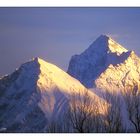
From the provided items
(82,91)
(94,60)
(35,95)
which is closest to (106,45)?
(94,60)

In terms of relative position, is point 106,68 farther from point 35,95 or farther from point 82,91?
point 35,95

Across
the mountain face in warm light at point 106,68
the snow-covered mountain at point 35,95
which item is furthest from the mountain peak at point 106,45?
the snow-covered mountain at point 35,95

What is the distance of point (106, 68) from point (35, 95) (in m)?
0.98

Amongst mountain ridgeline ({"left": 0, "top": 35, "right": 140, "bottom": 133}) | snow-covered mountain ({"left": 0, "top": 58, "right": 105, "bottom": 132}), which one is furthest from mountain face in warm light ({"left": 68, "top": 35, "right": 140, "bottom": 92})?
snow-covered mountain ({"left": 0, "top": 58, "right": 105, "bottom": 132})

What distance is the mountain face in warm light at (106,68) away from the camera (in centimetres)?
842

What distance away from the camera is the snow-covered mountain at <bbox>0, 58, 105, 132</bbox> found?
27.2 ft

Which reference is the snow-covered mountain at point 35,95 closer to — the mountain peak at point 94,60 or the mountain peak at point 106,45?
the mountain peak at point 94,60

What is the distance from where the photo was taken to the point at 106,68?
27.9 feet

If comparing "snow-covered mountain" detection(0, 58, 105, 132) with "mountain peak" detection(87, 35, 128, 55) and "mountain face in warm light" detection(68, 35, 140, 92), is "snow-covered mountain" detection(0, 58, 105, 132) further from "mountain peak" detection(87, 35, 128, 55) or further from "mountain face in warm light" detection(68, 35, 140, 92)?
"mountain peak" detection(87, 35, 128, 55)

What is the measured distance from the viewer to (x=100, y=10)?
27.6ft

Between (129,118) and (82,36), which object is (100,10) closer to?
(82,36)
